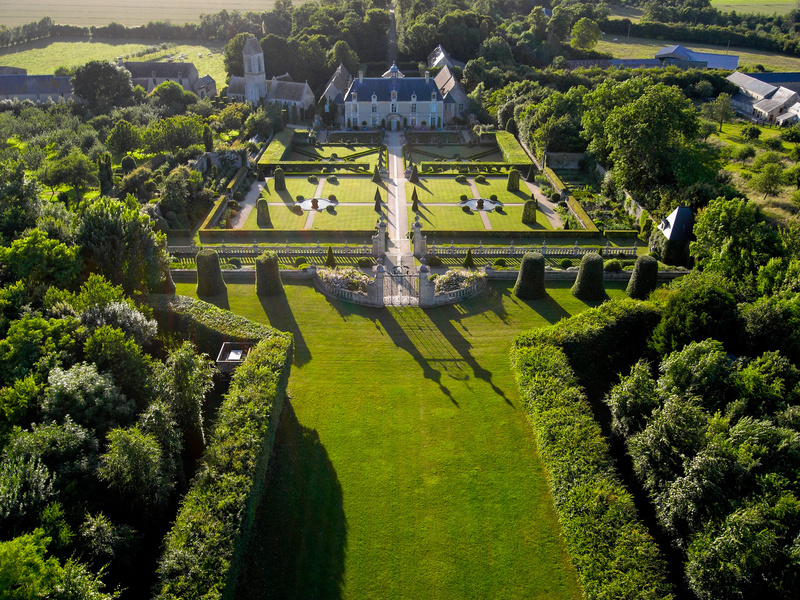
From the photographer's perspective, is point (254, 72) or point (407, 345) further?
point (254, 72)

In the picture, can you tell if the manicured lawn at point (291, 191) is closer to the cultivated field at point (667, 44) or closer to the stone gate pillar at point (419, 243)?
the stone gate pillar at point (419, 243)

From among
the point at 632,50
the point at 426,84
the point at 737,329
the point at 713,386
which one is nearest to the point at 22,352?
the point at 713,386

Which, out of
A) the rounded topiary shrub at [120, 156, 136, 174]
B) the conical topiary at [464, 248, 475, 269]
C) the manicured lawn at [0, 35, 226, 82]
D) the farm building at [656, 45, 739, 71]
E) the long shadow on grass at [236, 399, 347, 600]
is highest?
the farm building at [656, 45, 739, 71]

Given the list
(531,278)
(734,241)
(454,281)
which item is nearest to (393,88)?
(454,281)

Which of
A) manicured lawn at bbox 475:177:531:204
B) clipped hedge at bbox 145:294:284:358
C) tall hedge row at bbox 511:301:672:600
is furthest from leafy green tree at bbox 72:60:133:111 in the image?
tall hedge row at bbox 511:301:672:600

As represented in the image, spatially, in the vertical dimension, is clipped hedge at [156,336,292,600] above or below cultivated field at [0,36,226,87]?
below

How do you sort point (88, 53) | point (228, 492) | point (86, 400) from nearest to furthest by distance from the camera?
point (228, 492) → point (86, 400) → point (88, 53)

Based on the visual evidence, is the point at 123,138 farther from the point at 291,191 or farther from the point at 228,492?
the point at 228,492

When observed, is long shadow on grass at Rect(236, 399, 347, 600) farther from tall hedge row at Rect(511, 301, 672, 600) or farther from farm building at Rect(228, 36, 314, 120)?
farm building at Rect(228, 36, 314, 120)
